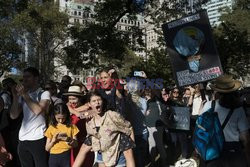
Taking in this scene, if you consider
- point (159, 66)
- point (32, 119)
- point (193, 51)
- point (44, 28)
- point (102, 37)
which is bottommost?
point (32, 119)

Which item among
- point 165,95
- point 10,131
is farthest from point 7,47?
point 10,131

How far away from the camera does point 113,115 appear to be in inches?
162

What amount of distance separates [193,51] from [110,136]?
2881mm

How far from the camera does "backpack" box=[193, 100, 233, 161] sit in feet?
14.1

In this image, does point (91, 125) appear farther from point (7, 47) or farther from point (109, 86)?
point (7, 47)

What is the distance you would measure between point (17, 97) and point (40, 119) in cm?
45

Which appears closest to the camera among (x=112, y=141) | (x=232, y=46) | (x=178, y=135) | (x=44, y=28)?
(x=112, y=141)

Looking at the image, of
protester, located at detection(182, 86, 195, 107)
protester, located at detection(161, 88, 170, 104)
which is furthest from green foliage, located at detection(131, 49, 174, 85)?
protester, located at detection(161, 88, 170, 104)

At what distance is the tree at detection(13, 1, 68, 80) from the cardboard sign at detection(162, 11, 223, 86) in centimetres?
2264

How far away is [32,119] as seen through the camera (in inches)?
198

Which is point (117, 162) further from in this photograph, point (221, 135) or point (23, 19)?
point (23, 19)

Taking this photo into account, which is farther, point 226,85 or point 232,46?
point 232,46

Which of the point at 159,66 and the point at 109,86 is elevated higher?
the point at 159,66

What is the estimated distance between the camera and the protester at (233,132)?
14.1 feet
